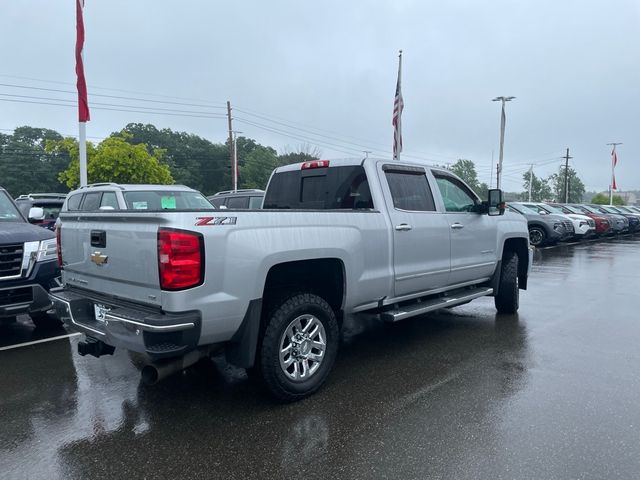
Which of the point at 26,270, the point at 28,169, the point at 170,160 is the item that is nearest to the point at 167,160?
the point at 170,160

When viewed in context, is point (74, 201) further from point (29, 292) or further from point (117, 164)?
point (117, 164)

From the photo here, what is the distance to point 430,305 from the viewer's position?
5.20 m

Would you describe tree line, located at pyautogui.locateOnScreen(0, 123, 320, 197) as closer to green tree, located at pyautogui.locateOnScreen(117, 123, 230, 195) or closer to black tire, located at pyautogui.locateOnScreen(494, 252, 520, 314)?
green tree, located at pyautogui.locateOnScreen(117, 123, 230, 195)

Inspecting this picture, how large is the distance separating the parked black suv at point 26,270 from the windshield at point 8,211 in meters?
0.70

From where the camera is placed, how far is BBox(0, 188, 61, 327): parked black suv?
5.38 meters

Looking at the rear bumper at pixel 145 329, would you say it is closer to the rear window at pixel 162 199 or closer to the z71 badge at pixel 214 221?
the z71 badge at pixel 214 221

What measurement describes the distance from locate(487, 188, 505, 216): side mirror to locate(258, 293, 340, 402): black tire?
3014mm

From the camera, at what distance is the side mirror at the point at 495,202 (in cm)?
599

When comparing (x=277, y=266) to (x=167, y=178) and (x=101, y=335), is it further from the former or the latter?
(x=167, y=178)

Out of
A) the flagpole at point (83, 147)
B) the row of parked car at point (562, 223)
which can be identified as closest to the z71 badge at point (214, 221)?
the flagpole at point (83, 147)

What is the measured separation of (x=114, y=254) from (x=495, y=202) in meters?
4.53

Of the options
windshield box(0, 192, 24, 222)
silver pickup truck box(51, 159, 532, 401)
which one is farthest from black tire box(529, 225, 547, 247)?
windshield box(0, 192, 24, 222)

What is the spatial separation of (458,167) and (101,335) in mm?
128612

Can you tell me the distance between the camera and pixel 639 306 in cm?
755
